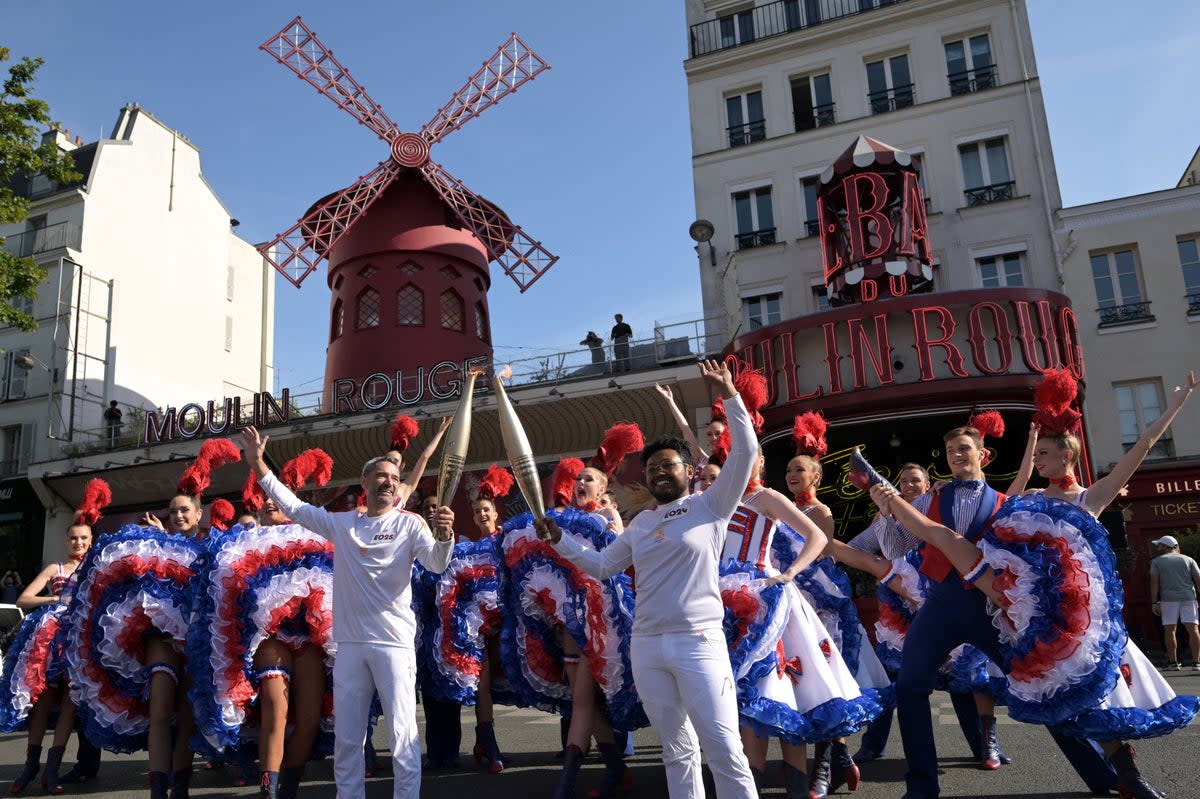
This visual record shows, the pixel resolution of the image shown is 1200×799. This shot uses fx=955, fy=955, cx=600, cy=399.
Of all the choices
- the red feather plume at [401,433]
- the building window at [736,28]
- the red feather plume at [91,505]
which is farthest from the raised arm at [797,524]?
the building window at [736,28]

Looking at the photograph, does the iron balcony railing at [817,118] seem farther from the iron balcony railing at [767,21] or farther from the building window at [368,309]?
the building window at [368,309]

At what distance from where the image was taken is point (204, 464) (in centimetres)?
644

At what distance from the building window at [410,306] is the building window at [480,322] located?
5.76 feet

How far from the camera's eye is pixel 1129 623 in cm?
1641

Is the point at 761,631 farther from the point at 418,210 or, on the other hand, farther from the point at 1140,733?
the point at 418,210

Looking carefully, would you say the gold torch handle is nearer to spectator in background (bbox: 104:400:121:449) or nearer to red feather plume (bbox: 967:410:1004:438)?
red feather plume (bbox: 967:410:1004:438)

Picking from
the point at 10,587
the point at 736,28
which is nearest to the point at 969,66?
the point at 736,28

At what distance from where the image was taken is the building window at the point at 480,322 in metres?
25.9

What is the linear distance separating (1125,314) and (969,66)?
6470 millimetres

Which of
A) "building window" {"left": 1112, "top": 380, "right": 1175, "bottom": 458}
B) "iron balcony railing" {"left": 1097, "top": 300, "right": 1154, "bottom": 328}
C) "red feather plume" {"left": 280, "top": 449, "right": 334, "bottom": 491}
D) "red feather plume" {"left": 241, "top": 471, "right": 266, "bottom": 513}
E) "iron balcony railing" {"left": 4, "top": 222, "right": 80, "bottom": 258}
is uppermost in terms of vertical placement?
"iron balcony railing" {"left": 4, "top": 222, "right": 80, "bottom": 258}

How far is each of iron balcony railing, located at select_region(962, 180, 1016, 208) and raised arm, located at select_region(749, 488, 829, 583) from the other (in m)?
16.5

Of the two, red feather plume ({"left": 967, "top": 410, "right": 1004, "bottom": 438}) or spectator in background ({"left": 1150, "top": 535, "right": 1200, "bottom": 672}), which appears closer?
red feather plume ({"left": 967, "top": 410, "right": 1004, "bottom": 438})

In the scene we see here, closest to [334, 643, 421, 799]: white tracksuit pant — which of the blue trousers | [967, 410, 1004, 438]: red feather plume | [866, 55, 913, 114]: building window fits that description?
the blue trousers

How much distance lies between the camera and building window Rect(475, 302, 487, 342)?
25922 mm
